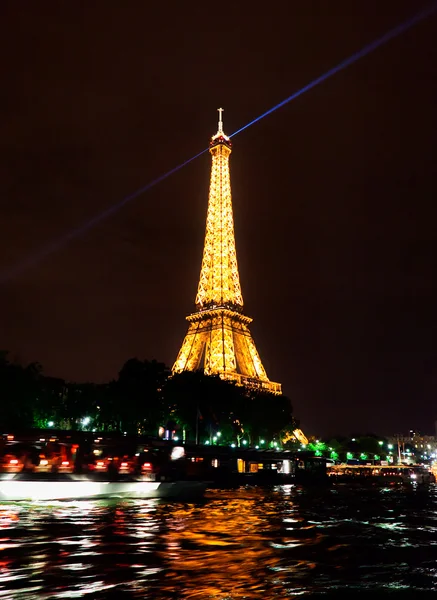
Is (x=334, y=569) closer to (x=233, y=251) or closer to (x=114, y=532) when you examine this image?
(x=114, y=532)

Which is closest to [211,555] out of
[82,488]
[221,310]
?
[82,488]

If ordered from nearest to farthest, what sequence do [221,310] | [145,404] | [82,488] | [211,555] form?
1. [211,555]
2. [82,488]
3. [145,404]
4. [221,310]

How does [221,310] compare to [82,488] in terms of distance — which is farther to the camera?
[221,310]

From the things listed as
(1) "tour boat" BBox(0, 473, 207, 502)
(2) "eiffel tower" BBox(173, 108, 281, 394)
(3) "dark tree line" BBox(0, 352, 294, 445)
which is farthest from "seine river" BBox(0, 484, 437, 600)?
(2) "eiffel tower" BBox(173, 108, 281, 394)

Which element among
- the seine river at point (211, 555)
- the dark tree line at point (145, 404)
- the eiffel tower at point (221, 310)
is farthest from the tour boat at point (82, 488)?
the eiffel tower at point (221, 310)

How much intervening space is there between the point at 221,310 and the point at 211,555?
95.9 meters

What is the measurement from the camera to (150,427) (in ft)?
295

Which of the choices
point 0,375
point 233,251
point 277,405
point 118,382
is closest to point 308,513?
point 0,375

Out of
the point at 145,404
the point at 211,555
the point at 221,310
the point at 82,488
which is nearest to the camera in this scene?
the point at 211,555

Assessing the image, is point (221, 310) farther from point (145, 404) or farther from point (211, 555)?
point (211, 555)

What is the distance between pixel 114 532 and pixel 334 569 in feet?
32.9

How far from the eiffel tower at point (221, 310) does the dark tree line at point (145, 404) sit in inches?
352

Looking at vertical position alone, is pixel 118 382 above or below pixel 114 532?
above

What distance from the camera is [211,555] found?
17.8m
